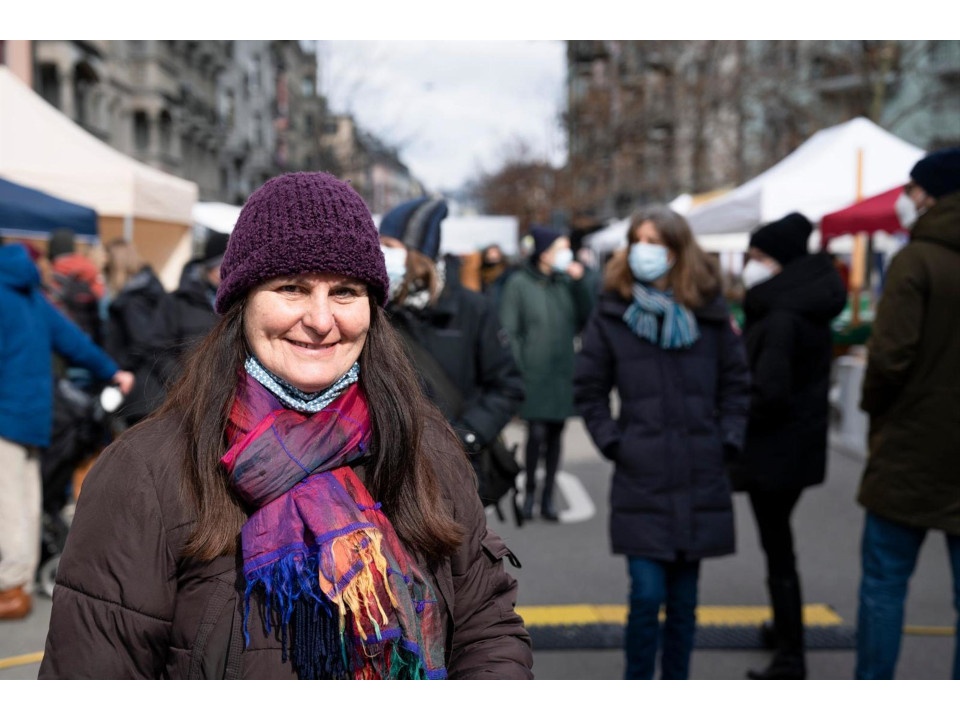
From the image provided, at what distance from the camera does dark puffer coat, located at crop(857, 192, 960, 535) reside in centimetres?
356

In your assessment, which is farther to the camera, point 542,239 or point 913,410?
point 542,239

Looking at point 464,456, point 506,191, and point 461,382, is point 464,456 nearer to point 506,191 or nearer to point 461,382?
point 461,382

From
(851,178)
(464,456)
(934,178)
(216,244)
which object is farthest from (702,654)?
(851,178)

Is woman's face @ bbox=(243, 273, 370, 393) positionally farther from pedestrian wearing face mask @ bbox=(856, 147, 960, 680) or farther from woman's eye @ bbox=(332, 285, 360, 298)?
pedestrian wearing face mask @ bbox=(856, 147, 960, 680)

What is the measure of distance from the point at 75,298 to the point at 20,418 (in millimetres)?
2192

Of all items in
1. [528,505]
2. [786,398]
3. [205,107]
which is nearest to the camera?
[786,398]

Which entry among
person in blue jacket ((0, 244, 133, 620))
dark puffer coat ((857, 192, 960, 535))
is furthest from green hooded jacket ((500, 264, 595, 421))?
dark puffer coat ((857, 192, 960, 535))

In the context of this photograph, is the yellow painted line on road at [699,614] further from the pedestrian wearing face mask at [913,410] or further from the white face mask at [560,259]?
the white face mask at [560,259]

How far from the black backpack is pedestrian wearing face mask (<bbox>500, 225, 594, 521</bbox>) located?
3.05 m

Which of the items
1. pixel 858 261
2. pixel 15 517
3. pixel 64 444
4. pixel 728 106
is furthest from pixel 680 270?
pixel 728 106

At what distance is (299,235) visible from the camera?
1.76 m

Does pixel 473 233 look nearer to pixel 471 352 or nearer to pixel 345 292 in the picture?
pixel 471 352

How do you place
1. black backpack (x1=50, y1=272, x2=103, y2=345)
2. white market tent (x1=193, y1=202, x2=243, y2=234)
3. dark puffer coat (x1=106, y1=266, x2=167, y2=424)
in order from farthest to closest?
white market tent (x1=193, y1=202, x2=243, y2=234), black backpack (x1=50, y1=272, x2=103, y2=345), dark puffer coat (x1=106, y1=266, x2=167, y2=424)

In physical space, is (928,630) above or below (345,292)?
below
